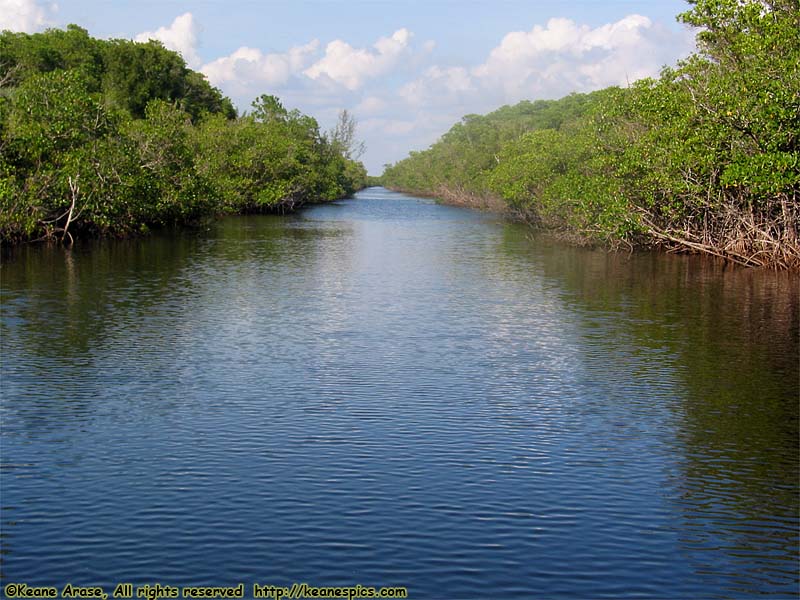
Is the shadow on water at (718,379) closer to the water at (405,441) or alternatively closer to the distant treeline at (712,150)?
the water at (405,441)

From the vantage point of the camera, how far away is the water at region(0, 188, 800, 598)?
7977 millimetres

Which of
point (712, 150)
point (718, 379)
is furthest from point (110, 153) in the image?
point (718, 379)

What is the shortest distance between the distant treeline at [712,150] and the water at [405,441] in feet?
15.3

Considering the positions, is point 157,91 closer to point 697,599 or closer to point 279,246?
point 279,246

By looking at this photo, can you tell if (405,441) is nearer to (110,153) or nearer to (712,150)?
(712,150)

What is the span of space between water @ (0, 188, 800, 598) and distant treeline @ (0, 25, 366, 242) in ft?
32.9

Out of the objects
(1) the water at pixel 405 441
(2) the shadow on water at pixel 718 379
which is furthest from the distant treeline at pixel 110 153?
(2) the shadow on water at pixel 718 379

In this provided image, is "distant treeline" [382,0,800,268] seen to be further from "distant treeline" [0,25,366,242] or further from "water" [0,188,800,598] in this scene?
"distant treeline" [0,25,366,242]

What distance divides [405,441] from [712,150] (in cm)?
1808

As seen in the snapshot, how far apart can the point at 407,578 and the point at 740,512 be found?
11.6 ft

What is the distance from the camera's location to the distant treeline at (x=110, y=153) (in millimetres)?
31500

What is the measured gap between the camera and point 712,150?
26.1 metres

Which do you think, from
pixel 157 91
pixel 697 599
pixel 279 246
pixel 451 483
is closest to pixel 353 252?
pixel 279 246

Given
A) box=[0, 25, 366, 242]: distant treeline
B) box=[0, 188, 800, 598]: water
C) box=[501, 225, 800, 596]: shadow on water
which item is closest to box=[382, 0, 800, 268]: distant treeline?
box=[501, 225, 800, 596]: shadow on water
